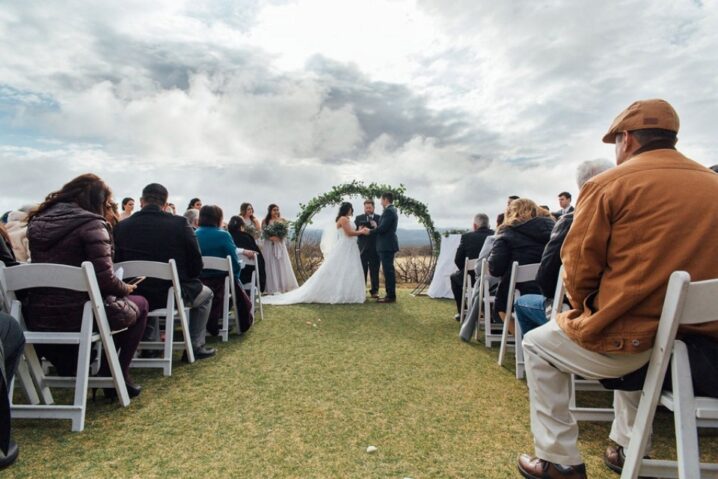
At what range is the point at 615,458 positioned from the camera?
8.31 feet

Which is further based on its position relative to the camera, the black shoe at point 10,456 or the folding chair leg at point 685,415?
the black shoe at point 10,456

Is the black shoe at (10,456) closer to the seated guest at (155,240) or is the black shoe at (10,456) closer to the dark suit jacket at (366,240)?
the seated guest at (155,240)

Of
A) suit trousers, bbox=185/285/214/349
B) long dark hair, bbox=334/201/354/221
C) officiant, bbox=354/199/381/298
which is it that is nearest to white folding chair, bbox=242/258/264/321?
suit trousers, bbox=185/285/214/349

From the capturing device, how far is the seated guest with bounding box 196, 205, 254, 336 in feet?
18.6

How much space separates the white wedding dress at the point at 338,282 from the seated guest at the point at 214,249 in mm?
2818

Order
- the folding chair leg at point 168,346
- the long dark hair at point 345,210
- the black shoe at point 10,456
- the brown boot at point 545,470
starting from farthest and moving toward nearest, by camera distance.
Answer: the long dark hair at point 345,210 < the folding chair leg at point 168,346 < the black shoe at point 10,456 < the brown boot at point 545,470

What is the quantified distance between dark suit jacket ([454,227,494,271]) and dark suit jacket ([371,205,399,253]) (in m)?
2.12

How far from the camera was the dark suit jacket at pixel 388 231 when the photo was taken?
29.6 feet

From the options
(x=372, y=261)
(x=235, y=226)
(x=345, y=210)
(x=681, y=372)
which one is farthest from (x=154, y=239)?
(x=372, y=261)

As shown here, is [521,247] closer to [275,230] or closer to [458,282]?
[458,282]

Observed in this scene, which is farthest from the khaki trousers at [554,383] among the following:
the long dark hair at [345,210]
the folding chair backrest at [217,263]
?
the long dark hair at [345,210]

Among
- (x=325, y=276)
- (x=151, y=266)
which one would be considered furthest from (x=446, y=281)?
(x=151, y=266)

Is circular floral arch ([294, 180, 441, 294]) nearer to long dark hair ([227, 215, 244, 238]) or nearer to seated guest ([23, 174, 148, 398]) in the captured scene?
long dark hair ([227, 215, 244, 238])

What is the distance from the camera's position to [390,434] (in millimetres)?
2918
